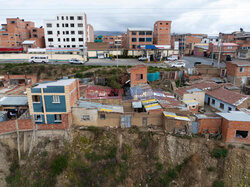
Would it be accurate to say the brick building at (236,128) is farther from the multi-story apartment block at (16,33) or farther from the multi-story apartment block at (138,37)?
the multi-story apartment block at (16,33)

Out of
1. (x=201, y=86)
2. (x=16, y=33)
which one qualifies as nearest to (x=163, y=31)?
(x=201, y=86)

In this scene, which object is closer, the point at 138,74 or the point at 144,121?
the point at 144,121

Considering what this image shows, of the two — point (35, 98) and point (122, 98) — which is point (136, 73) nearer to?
point (122, 98)

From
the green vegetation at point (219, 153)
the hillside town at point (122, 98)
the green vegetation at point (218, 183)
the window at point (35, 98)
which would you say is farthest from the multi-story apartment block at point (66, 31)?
the green vegetation at point (218, 183)

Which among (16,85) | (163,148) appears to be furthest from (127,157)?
(16,85)

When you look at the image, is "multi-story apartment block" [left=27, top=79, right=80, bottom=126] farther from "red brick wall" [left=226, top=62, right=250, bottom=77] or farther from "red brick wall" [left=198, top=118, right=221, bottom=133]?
"red brick wall" [left=226, top=62, right=250, bottom=77]

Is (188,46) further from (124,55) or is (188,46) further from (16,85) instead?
(16,85)

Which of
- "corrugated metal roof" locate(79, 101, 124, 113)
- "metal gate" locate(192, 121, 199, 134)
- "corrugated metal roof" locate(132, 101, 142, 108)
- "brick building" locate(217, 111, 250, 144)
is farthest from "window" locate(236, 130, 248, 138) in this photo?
"corrugated metal roof" locate(79, 101, 124, 113)
